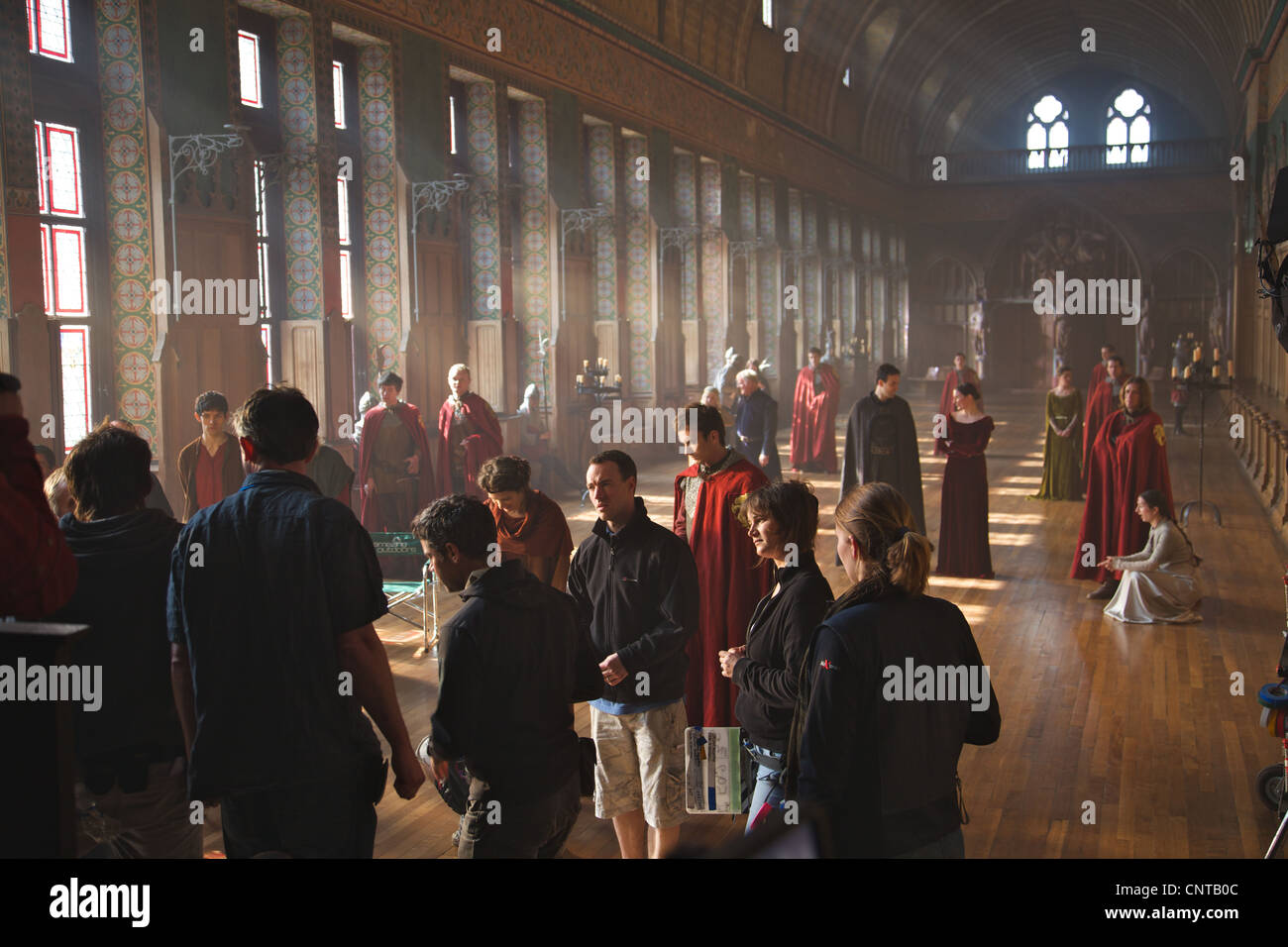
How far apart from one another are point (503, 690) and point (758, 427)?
32.8 ft

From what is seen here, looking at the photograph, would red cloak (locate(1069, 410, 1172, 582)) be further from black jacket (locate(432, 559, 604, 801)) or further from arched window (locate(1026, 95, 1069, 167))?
arched window (locate(1026, 95, 1069, 167))

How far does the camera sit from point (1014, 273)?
36.7m

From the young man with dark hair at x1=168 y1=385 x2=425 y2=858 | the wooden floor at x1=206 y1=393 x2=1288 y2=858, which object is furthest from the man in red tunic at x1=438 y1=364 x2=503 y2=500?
the young man with dark hair at x1=168 y1=385 x2=425 y2=858

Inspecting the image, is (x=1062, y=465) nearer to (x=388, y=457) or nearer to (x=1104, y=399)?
(x=1104, y=399)

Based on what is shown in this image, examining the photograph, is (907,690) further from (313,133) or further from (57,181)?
(313,133)

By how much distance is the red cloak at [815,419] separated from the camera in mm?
18797

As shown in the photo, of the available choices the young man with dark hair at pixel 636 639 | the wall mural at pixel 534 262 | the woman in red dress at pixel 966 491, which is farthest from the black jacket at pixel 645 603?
the wall mural at pixel 534 262

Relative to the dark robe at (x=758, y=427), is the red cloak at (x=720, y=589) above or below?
below

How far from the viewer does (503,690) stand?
3283 mm

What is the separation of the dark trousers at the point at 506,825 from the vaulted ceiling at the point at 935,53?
15353 millimetres

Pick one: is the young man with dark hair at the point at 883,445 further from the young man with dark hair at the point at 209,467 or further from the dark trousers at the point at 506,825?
the dark trousers at the point at 506,825

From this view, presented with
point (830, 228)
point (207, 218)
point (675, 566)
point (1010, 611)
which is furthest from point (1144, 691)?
point (830, 228)

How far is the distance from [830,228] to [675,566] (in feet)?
90.9

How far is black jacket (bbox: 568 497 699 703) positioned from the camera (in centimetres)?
436
